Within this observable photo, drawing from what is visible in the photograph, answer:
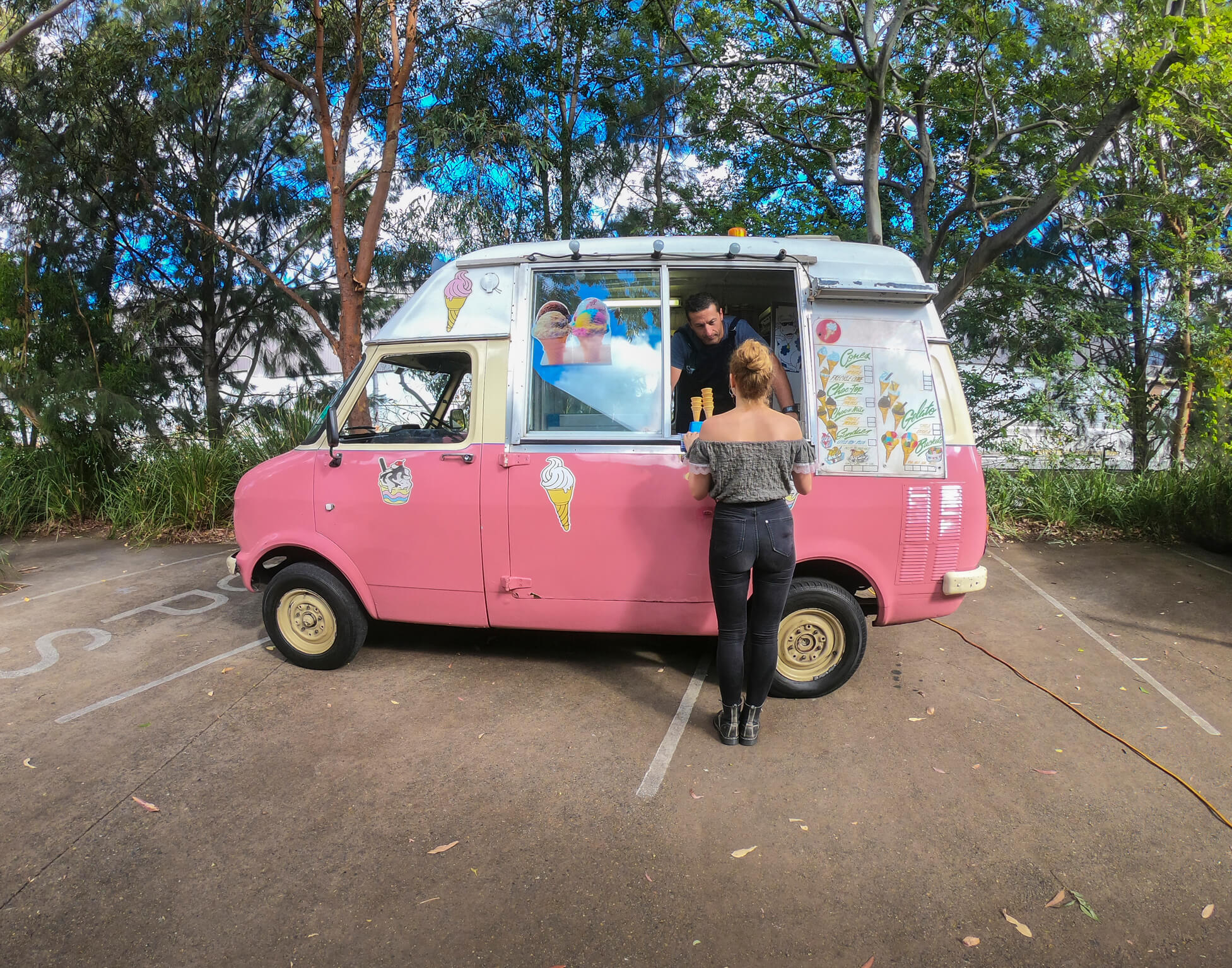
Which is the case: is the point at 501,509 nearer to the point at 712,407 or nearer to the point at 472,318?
the point at 472,318

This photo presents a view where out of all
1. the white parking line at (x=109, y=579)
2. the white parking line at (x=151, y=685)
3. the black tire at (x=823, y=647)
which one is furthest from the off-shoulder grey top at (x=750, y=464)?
the white parking line at (x=109, y=579)

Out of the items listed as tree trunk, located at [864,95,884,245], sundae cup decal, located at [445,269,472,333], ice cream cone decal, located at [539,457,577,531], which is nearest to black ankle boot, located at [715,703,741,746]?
ice cream cone decal, located at [539,457,577,531]

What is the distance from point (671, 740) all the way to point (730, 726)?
0.34m

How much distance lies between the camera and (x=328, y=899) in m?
2.52

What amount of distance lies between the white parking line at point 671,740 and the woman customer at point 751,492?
623 millimetres

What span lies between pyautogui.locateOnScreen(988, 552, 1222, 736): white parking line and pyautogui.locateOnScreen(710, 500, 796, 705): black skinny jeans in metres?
2.73

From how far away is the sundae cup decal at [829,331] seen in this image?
378 cm

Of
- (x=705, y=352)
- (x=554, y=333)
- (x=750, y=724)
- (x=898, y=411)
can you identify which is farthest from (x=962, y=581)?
(x=554, y=333)

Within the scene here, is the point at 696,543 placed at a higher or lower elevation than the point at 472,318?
lower

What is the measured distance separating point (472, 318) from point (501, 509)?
1.17 metres

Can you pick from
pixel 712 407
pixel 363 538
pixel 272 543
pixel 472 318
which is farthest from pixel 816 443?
pixel 272 543

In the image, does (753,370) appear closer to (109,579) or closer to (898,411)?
(898,411)

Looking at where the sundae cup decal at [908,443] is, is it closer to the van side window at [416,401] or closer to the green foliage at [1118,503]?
the van side window at [416,401]

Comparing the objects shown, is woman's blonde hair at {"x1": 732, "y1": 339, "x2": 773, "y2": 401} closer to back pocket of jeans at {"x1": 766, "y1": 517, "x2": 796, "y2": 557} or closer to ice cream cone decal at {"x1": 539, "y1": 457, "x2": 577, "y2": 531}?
back pocket of jeans at {"x1": 766, "y1": 517, "x2": 796, "y2": 557}
